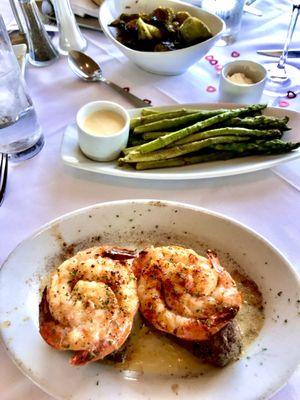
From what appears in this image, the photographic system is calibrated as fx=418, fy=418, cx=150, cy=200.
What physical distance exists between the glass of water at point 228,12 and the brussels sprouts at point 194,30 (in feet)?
0.99

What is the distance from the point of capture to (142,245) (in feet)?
5.23

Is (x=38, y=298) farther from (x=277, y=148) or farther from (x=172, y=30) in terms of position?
(x=172, y=30)

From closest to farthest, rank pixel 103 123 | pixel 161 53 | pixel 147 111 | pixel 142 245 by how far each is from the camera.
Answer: pixel 142 245 → pixel 103 123 → pixel 147 111 → pixel 161 53

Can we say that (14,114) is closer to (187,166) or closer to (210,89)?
(187,166)

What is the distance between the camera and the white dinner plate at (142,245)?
3.92ft

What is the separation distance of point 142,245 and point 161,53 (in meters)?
1.07

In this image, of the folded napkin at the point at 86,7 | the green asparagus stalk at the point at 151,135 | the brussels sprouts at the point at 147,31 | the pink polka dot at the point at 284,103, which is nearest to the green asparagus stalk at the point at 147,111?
the green asparagus stalk at the point at 151,135

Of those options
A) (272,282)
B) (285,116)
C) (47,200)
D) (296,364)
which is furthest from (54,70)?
(296,364)

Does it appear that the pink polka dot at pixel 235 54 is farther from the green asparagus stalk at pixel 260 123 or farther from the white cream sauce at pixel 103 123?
the white cream sauce at pixel 103 123

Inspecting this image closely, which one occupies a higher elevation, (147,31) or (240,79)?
(147,31)

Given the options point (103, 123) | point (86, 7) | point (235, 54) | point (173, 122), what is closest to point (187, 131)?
point (173, 122)

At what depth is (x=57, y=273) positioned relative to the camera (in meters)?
1.32

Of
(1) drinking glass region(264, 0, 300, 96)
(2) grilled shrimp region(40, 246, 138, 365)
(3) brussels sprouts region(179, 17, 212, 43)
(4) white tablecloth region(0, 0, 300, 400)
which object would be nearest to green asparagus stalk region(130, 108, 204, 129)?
(4) white tablecloth region(0, 0, 300, 400)

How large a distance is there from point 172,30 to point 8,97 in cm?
96
